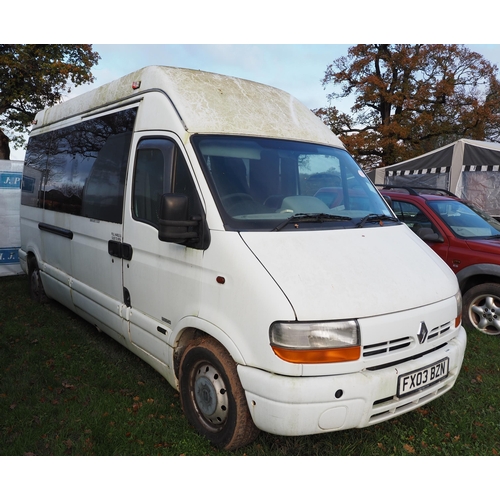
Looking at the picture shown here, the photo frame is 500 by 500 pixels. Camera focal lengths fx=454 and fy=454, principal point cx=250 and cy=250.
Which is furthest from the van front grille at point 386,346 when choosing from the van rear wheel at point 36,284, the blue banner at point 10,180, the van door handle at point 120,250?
the blue banner at point 10,180

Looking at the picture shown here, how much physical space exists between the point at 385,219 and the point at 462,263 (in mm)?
2714

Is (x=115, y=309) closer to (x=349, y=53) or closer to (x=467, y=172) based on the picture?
(x=467, y=172)

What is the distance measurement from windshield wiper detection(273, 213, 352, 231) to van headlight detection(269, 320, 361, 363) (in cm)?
77

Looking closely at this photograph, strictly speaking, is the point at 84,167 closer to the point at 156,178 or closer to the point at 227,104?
the point at 156,178

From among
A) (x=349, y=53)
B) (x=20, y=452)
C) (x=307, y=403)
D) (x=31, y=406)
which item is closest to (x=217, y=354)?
(x=307, y=403)

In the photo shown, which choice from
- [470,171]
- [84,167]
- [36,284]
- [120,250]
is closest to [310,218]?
[120,250]

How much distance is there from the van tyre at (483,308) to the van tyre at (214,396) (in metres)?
4.06

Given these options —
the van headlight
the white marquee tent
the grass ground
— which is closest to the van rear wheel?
the grass ground

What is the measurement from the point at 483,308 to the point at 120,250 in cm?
460

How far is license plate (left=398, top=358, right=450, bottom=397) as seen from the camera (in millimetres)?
2951

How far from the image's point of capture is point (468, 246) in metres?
A: 5.97

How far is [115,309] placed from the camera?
4453 mm

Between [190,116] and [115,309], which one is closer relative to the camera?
[190,116]

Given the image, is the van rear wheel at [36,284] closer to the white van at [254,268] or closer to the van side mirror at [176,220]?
the white van at [254,268]
